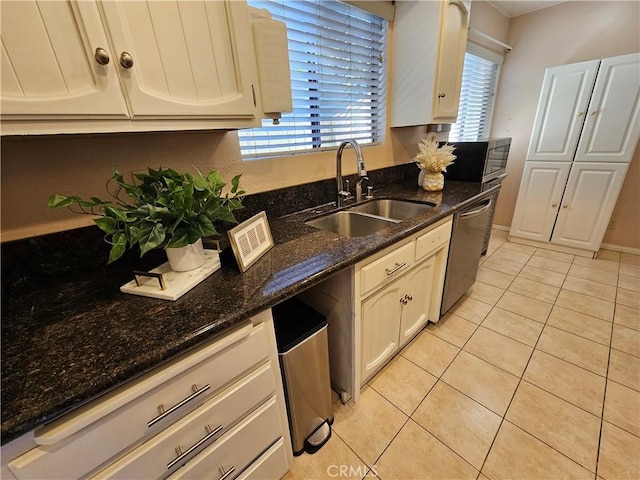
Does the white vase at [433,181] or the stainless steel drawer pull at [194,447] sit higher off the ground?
the white vase at [433,181]

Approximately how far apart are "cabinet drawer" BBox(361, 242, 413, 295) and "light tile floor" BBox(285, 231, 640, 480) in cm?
69

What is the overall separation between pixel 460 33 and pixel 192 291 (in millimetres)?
2218

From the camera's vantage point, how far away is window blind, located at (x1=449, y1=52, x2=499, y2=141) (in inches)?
105

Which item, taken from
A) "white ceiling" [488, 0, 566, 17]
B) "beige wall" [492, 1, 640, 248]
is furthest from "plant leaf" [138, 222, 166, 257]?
"beige wall" [492, 1, 640, 248]

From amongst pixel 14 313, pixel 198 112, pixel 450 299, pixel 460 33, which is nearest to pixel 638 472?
pixel 450 299

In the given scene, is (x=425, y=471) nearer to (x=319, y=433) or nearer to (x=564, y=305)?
(x=319, y=433)

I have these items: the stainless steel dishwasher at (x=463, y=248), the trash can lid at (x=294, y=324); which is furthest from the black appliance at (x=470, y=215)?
the trash can lid at (x=294, y=324)

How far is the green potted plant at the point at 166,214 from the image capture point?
2.20 feet

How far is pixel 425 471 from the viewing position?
1.07 m

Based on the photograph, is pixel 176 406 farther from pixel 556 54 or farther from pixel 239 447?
pixel 556 54

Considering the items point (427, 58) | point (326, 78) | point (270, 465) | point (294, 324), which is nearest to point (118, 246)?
point (294, 324)

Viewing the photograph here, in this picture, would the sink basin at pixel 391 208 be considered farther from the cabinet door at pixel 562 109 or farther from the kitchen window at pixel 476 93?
the cabinet door at pixel 562 109

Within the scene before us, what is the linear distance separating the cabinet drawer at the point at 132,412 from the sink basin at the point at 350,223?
850 millimetres

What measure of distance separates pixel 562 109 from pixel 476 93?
797 mm
